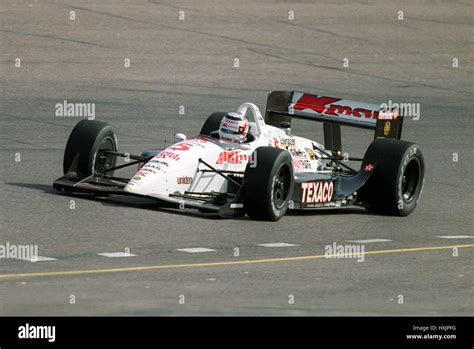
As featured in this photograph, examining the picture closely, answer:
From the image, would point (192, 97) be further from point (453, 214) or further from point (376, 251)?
point (376, 251)

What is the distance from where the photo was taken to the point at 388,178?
16.5m

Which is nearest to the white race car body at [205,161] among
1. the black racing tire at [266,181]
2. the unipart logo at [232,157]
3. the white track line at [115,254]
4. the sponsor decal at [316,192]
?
the unipart logo at [232,157]

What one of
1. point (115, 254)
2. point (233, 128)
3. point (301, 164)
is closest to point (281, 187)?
point (233, 128)

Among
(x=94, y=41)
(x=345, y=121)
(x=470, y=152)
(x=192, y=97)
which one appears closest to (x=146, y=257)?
(x=345, y=121)

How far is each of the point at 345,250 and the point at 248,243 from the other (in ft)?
3.36

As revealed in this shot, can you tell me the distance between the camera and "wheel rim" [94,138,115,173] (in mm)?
16516

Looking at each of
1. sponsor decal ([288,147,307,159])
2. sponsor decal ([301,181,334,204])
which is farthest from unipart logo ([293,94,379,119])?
sponsor decal ([301,181,334,204])

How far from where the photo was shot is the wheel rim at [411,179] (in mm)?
16922

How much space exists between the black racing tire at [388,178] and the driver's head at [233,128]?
1.64 meters

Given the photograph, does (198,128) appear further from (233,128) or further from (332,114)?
(233,128)

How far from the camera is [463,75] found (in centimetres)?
3180

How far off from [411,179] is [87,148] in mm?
4173

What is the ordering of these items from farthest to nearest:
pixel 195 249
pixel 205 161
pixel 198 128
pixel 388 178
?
pixel 198 128 → pixel 388 178 → pixel 205 161 → pixel 195 249

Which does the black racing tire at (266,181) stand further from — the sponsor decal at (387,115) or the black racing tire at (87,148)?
the sponsor decal at (387,115)
